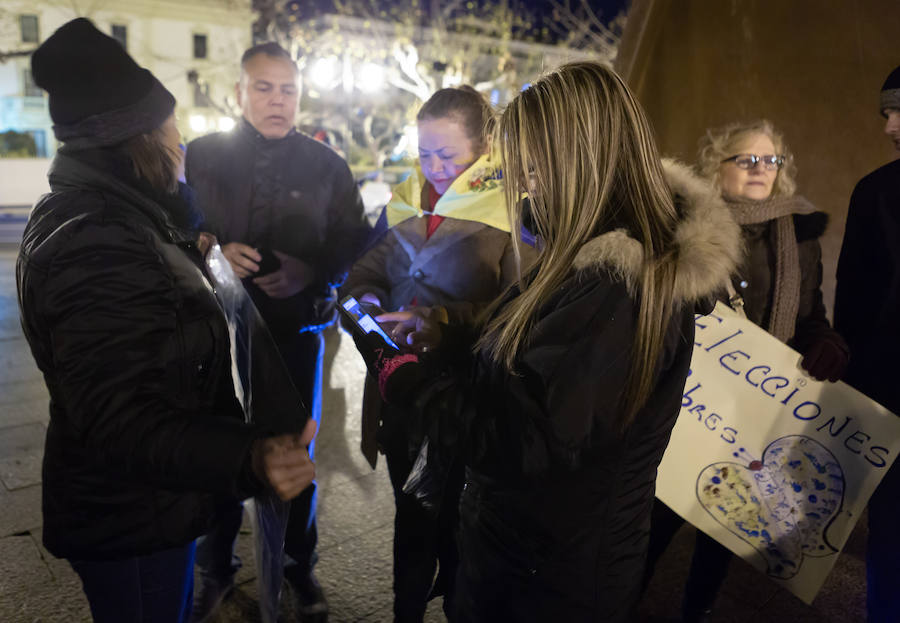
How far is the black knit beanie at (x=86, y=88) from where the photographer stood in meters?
1.52

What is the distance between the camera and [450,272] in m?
2.45

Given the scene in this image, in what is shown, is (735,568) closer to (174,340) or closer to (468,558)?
(468,558)

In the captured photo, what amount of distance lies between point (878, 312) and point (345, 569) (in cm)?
253

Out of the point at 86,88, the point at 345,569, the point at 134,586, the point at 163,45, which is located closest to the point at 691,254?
the point at 86,88

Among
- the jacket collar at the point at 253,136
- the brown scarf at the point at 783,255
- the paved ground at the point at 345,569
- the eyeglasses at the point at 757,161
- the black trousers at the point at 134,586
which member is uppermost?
the eyeglasses at the point at 757,161

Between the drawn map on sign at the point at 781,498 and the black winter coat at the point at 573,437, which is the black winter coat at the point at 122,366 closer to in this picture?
the black winter coat at the point at 573,437

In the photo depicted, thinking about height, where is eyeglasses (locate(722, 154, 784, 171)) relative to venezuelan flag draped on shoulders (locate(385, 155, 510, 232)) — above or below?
above

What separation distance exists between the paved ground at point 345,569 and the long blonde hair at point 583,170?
6.41ft

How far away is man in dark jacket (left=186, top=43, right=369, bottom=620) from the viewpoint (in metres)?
2.95

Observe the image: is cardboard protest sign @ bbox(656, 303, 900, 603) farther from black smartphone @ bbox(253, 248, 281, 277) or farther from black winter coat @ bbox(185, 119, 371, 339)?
black smartphone @ bbox(253, 248, 281, 277)

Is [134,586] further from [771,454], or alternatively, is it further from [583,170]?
[771,454]

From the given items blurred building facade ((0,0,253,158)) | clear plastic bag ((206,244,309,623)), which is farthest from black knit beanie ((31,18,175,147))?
blurred building facade ((0,0,253,158))

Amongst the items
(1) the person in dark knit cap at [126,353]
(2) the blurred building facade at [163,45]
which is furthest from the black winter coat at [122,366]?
(2) the blurred building facade at [163,45]

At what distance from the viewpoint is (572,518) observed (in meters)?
1.48
